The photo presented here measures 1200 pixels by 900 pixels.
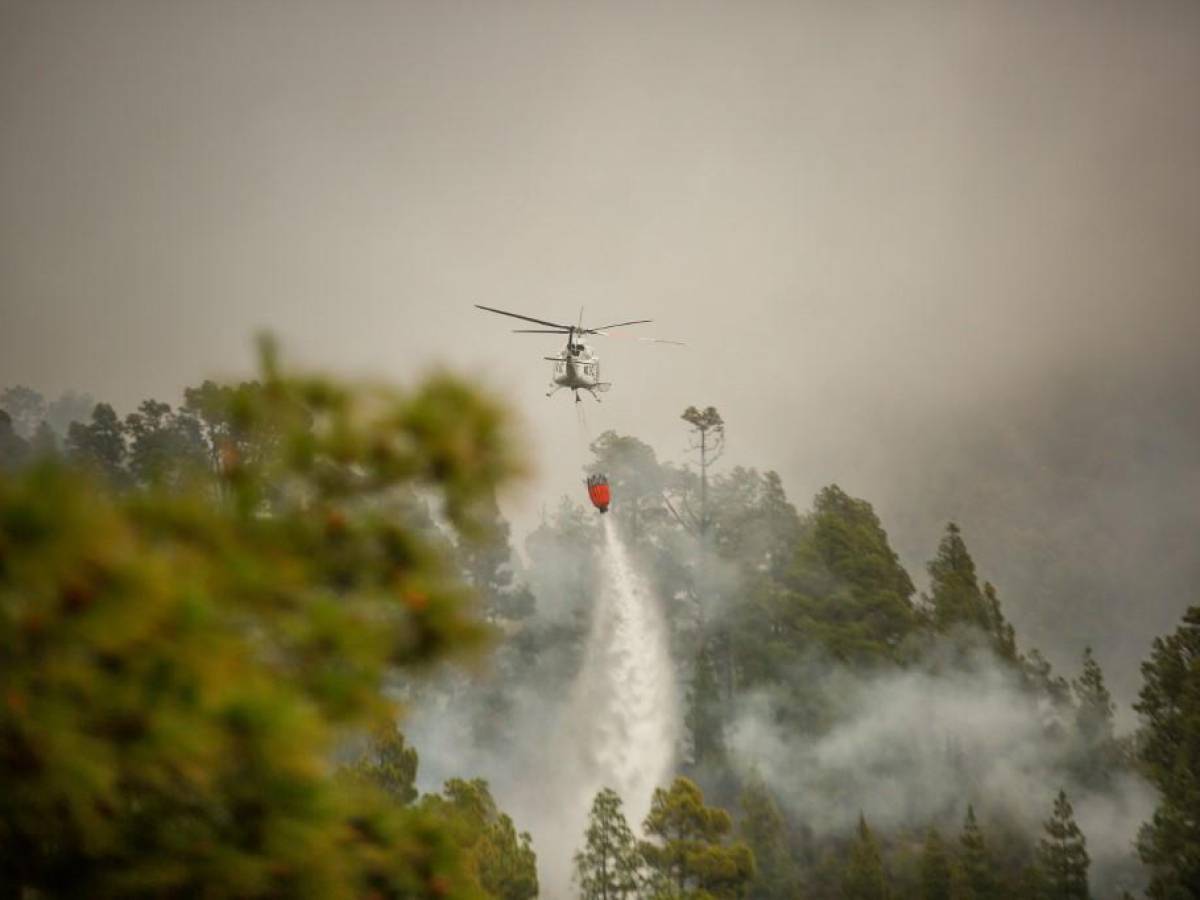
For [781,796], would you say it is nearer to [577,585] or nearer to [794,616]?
[794,616]

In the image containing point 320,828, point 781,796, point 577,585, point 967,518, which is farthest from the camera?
point 967,518

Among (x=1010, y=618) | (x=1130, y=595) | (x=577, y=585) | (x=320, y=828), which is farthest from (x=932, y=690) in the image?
(x=1130, y=595)

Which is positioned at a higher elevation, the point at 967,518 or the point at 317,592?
the point at 967,518

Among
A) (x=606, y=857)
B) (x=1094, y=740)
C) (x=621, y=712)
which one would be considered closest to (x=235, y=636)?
(x=606, y=857)

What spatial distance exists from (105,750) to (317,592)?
0.94 m

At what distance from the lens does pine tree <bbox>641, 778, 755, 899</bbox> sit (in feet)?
67.5

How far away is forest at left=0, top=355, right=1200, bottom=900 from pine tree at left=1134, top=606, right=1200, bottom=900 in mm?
95

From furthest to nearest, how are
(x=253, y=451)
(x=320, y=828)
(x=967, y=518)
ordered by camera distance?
1. (x=967, y=518)
2. (x=253, y=451)
3. (x=320, y=828)

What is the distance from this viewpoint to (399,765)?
Answer: 17250mm

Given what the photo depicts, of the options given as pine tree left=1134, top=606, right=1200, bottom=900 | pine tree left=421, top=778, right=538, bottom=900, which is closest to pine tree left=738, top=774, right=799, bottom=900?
pine tree left=1134, top=606, right=1200, bottom=900

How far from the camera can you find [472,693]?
45531 millimetres

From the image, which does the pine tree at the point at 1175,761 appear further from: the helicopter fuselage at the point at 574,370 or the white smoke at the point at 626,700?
the white smoke at the point at 626,700

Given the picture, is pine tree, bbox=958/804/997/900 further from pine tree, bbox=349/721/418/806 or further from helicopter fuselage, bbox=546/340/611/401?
helicopter fuselage, bbox=546/340/611/401

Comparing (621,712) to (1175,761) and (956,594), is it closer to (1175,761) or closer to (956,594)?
(956,594)
